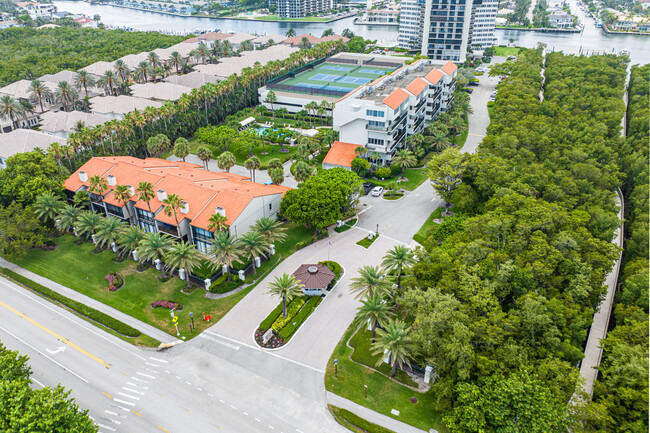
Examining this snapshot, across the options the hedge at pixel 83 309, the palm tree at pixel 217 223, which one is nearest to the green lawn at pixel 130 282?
the hedge at pixel 83 309

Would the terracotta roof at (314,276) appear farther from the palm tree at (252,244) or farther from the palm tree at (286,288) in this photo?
the palm tree at (252,244)

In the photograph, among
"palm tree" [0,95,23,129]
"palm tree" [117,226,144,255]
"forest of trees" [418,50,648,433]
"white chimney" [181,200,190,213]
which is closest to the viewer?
"forest of trees" [418,50,648,433]

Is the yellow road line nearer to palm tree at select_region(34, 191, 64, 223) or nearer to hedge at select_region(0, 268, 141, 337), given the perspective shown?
hedge at select_region(0, 268, 141, 337)

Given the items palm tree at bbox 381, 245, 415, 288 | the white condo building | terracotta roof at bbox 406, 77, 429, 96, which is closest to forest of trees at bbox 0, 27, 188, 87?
the white condo building

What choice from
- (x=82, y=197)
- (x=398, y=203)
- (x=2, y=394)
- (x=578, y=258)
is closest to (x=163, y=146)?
(x=82, y=197)

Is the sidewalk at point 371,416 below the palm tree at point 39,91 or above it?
below

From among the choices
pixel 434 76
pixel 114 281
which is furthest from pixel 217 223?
pixel 434 76
